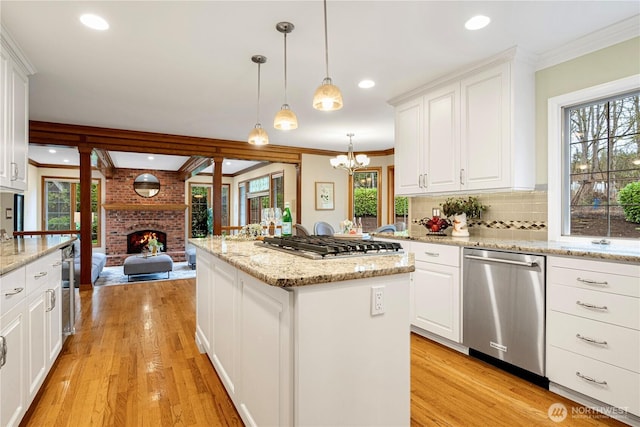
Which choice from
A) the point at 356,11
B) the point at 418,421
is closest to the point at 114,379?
the point at 418,421

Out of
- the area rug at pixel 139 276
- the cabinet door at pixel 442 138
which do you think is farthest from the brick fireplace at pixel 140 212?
the cabinet door at pixel 442 138

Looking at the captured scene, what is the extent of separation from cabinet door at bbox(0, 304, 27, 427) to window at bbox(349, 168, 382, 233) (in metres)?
6.05

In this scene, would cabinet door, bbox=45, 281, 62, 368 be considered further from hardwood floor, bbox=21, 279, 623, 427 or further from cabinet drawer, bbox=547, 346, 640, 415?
cabinet drawer, bbox=547, 346, 640, 415

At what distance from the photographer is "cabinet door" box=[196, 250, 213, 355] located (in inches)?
94.6

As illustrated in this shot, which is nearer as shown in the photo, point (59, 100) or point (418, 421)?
point (418, 421)

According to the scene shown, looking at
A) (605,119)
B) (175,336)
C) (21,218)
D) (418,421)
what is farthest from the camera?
(21,218)

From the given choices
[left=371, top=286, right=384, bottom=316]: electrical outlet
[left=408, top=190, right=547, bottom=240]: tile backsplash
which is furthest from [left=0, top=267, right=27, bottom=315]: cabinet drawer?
[left=408, top=190, right=547, bottom=240]: tile backsplash

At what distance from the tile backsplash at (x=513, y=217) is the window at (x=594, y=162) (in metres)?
0.09

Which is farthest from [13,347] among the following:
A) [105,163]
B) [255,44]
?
[105,163]

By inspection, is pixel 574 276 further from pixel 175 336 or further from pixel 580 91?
pixel 175 336

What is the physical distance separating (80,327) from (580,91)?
4.83 meters

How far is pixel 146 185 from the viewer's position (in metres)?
9.39

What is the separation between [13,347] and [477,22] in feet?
10.7

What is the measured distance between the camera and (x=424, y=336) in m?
3.10
